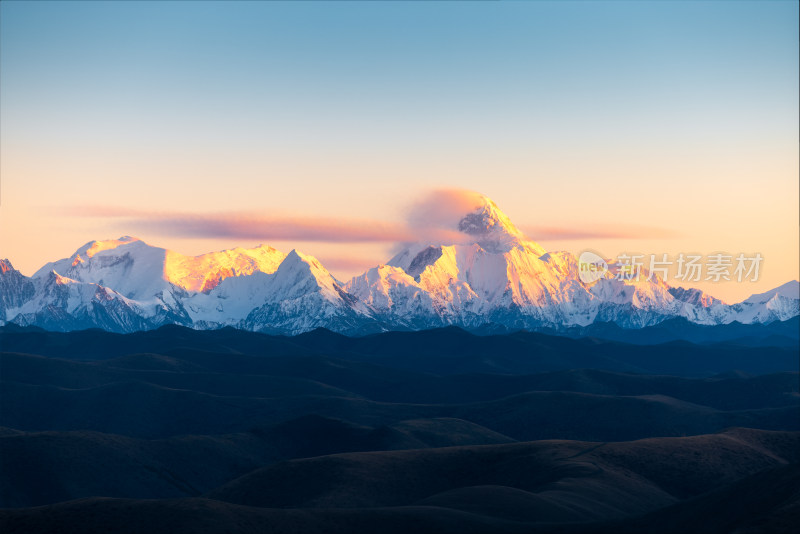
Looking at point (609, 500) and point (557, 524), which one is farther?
point (609, 500)

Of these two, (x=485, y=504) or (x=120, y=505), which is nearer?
(x=120, y=505)

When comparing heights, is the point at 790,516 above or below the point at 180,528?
above

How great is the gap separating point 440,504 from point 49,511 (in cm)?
5134

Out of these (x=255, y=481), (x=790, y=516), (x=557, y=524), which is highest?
(x=790, y=516)

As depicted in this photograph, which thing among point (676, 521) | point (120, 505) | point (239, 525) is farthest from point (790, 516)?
point (120, 505)

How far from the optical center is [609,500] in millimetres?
164125

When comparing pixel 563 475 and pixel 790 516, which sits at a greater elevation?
pixel 790 516

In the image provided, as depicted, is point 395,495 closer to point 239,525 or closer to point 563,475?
point 563,475

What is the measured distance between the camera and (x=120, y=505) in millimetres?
135875

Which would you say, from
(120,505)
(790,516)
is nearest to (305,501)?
(120,505)

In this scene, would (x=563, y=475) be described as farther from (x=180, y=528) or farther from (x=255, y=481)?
(x=180, y=528)

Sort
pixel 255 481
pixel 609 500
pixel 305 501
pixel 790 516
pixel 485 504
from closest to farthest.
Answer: pixel 790 516, pixel 485 504, pixel 609 500, pixel 305 501, pixel 255 481

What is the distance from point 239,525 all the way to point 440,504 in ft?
105

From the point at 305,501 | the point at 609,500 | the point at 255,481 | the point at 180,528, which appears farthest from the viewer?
the point at 255,481
